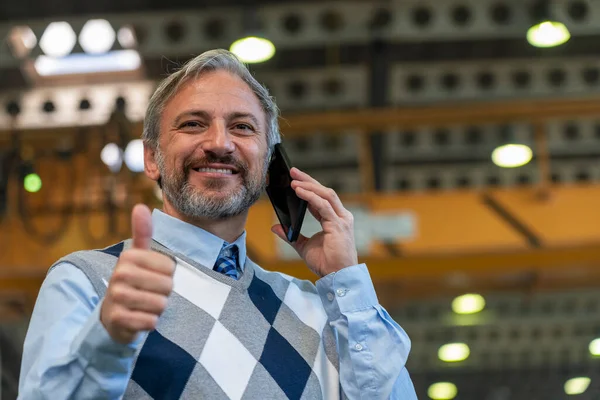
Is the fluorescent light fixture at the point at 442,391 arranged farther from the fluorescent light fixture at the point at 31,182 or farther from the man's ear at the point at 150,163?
the man's ear at the point at 150,163

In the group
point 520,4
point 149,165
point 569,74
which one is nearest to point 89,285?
point 149,165

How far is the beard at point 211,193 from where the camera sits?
1792mm

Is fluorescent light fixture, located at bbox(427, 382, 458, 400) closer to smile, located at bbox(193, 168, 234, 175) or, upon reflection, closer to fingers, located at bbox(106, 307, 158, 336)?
smile, located at bbox(193, 168, 234, 175)

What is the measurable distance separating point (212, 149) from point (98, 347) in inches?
21.7

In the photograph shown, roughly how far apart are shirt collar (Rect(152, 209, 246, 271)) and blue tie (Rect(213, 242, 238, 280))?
0.05 feet

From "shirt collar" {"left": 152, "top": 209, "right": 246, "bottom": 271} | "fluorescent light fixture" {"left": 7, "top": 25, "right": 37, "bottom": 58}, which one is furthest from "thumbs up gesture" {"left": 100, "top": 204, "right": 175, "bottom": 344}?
"fluorescent light fixture" {"left": 7, "top": 25, "right": 37, "bottom": 58}

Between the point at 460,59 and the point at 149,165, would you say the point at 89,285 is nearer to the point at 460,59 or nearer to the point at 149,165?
the point at 149,165

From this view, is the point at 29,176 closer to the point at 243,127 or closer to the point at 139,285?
the point at 243,127

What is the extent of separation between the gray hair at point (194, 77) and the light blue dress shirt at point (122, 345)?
205 millimetres

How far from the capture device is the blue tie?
70.7 inches

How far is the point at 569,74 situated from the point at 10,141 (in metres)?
3.85

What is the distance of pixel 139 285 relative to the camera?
1.29 metres

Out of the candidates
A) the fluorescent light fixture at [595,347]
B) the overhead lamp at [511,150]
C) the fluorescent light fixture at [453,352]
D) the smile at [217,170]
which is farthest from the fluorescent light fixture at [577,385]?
the smile at [217,170]

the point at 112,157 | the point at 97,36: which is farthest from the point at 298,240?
the point at 112,157
